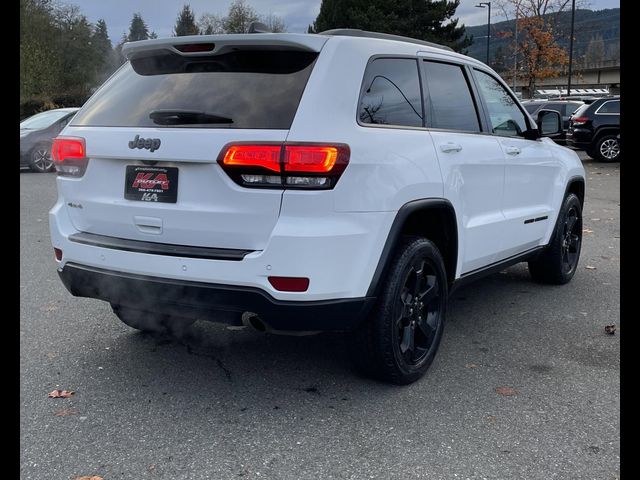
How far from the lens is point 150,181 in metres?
3.19

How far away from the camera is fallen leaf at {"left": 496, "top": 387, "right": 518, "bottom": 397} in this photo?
351cm

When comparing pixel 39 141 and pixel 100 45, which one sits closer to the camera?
pixel 39 141

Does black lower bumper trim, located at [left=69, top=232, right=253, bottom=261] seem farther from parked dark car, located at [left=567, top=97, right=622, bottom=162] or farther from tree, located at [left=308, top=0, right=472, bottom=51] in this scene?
tree, located at [left=308, top=0, right=472, bottom=51]

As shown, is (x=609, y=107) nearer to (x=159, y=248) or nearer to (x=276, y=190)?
(x=276, y=190)

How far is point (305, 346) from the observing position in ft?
13.8

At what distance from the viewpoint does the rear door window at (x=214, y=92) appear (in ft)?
10.0

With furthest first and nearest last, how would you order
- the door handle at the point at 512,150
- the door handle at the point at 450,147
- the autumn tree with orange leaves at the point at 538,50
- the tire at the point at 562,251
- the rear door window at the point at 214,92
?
the autumn tree with orange leaves at the point at 538,50 < the tire at the point at 562,251 < the door handle at the point at 512,150 < the door handle at the point at 450,147 < the rear door window at the point at 214,92

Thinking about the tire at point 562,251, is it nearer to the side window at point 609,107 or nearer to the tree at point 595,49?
the side window at point 609,107

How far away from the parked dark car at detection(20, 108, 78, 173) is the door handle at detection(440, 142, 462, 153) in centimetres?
1349

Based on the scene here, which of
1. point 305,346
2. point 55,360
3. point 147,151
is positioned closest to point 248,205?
point 147,151

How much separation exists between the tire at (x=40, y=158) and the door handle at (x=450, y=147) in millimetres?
13716

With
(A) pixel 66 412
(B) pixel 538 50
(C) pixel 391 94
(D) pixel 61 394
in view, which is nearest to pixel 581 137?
(C) pixel 391 94

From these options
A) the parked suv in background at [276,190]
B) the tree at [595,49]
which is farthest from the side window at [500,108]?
the tree at [595,49]

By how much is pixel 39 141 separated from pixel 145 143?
45.4 feet
